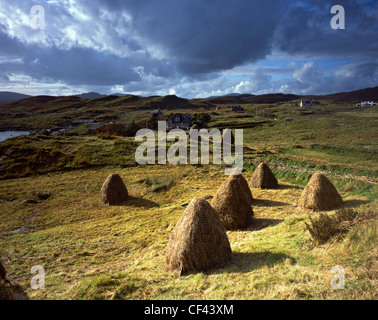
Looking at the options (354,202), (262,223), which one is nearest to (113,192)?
(262,223)

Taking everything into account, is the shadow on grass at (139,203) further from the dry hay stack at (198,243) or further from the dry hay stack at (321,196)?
the dry hay stack at (321,196)

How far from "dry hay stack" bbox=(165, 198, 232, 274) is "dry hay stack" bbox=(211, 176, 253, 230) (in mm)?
3197

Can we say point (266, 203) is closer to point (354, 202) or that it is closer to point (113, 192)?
point (354, 202)

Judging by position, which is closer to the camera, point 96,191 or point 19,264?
point 19,264

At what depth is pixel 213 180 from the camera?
20.5m

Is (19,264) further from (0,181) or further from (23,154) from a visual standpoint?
(23,154)

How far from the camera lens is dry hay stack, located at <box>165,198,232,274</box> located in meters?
6.77

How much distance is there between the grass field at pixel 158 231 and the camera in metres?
5.54

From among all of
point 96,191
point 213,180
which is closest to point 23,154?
point 96,191

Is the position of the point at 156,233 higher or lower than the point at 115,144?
lower

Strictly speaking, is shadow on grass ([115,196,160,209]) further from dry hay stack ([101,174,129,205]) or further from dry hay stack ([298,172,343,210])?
dry hay stack ([298,172,343,210])

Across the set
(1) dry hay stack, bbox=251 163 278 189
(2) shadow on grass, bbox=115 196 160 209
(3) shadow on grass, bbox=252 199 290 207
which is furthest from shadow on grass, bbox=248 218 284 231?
(2) shadow on grass, bbox=115 196 160 209

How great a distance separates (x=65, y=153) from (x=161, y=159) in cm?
1299

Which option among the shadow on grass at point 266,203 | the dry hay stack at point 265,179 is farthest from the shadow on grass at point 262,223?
the dry hay stack at point 265,179
